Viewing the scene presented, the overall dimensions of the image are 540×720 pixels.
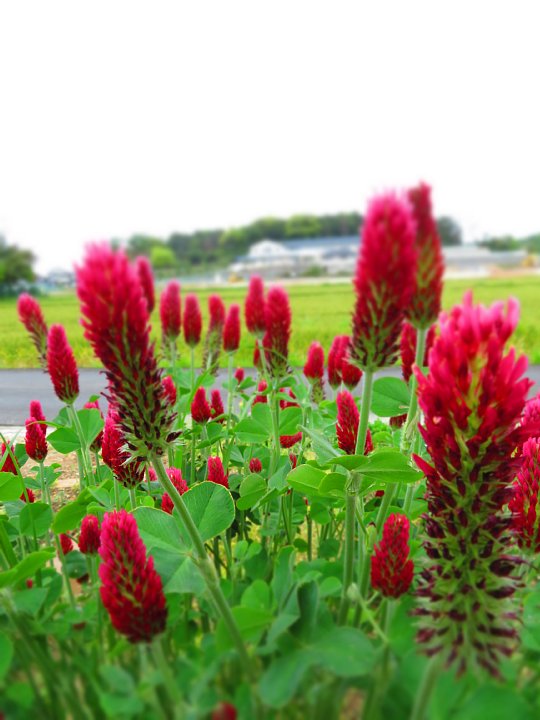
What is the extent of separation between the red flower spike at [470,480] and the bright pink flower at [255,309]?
1763 millimetres

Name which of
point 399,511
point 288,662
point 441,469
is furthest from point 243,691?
point 399,511

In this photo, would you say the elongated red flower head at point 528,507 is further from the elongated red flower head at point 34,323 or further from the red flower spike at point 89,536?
the elongated red flower head at point 34,323

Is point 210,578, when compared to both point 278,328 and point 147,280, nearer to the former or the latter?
point 278,328

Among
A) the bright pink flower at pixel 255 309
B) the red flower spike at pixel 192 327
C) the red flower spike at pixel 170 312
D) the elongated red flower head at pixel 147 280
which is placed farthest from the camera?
the red flower spike at pixel 192 327

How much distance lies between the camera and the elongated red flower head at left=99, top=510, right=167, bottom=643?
0.78m

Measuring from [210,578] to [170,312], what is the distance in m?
2.30

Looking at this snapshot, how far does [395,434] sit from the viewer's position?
2.84 m

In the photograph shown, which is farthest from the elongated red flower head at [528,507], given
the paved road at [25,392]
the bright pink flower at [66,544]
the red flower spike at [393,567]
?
the paved road at [25,392]

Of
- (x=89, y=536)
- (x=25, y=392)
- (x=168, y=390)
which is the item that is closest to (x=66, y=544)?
(x=89, y=536)

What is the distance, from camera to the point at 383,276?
2.65 feet

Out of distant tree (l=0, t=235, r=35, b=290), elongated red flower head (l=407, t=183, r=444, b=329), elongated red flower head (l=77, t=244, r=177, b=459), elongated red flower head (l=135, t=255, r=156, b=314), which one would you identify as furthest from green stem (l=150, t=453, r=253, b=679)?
distant tree (l=0, t=235, r=35, b=290)

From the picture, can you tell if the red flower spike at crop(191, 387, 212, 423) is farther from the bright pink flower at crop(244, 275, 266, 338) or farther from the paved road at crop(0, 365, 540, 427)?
the paved road at crop(0, 365, 540, 427)

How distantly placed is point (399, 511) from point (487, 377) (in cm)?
81

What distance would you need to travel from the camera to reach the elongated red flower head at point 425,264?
0.86 m
